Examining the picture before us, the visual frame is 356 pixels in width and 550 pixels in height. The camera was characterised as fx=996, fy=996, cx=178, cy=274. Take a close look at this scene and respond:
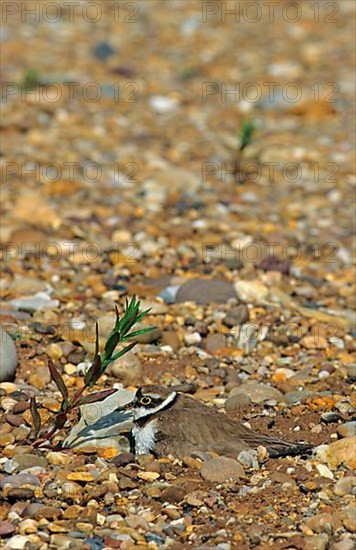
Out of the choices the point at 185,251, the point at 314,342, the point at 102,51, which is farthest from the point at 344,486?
the point at 102,51

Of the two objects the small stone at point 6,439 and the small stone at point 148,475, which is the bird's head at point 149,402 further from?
the small stone at point 6,439

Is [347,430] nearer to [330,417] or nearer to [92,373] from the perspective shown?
[330,417]

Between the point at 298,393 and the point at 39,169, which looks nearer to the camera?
the point at 298,393

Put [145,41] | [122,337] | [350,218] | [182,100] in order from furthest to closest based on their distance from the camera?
1. [145,41]
2. [182,100]
3. [350,218]
4. [122,337]

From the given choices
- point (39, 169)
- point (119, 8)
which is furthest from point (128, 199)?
point (119, 8)

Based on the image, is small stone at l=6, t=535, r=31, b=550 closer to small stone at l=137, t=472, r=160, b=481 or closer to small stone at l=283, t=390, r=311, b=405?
small stone at l=137, t=472, r=160, b=481

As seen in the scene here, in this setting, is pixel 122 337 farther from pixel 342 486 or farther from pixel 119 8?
pixel 119 8

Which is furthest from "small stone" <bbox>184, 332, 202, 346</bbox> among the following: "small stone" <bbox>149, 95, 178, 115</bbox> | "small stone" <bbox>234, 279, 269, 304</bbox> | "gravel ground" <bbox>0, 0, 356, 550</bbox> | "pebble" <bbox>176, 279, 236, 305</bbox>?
"small stone" <bbox>149, 95, 178, 115</bbox>
